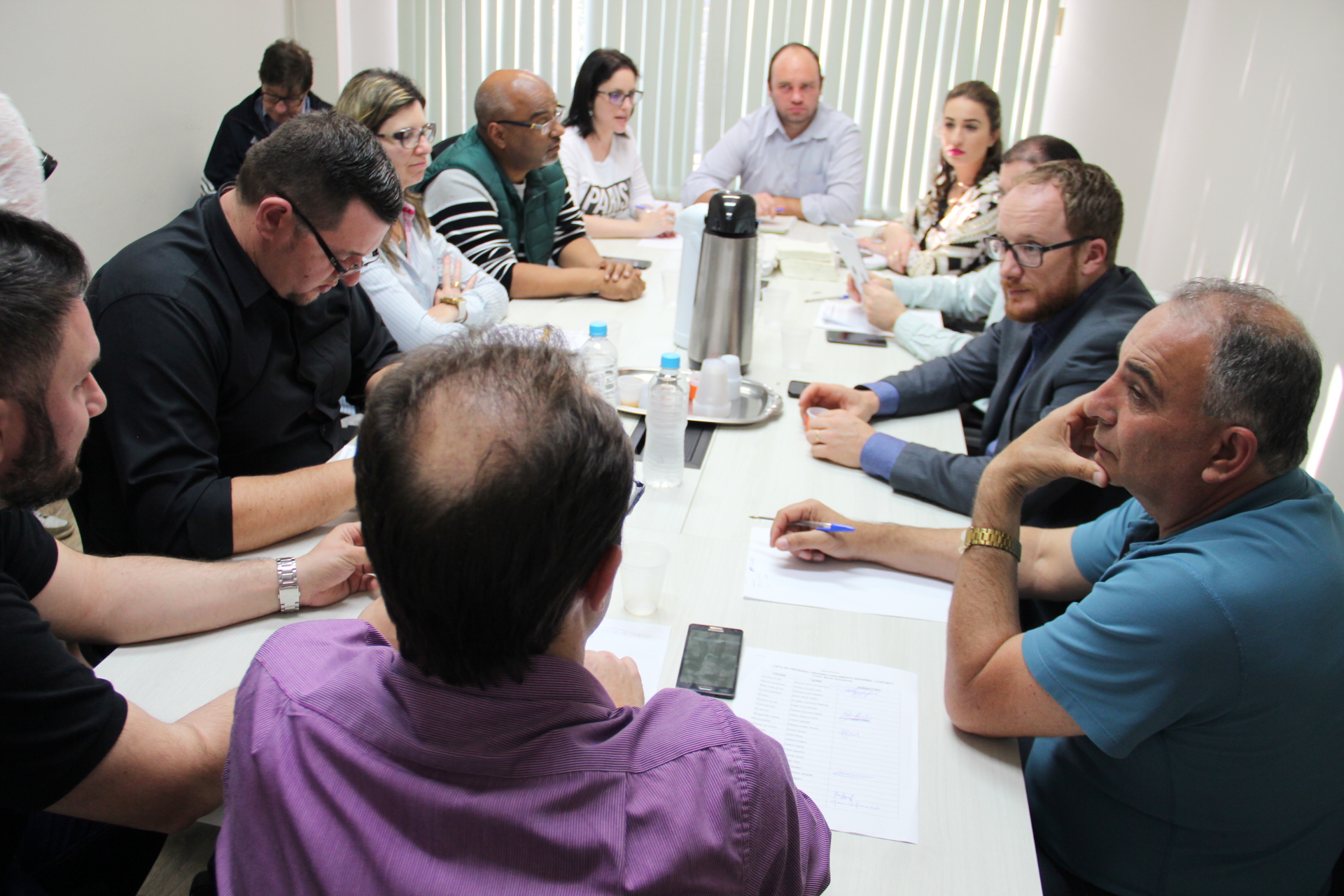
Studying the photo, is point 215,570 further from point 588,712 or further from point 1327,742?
point 1327,742

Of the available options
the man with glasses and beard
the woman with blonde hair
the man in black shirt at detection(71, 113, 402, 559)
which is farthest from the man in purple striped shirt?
the woman with blonde hair

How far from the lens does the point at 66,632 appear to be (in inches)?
46.0

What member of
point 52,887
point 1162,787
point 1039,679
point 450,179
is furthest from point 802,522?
point 450,179

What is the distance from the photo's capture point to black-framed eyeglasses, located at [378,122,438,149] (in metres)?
2.50

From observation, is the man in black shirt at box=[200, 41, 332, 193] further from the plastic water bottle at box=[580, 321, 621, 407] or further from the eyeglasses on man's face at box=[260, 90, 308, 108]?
the plastic water bottle at box=[580, 321, 621, 407]

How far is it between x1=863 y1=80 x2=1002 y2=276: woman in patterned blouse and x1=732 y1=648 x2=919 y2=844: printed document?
2.54 m

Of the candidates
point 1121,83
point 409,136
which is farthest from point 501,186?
point 1121,83

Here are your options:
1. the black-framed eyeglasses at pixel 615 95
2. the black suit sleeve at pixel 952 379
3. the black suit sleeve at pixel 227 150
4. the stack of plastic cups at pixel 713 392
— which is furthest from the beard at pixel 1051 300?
the black suit sleeve at pixel 227 150

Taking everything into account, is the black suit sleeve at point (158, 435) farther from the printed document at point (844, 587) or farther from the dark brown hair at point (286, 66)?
the dark brown hair at point (286, 66)

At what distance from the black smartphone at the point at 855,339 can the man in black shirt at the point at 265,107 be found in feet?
9.76

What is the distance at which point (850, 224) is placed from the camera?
4.51m

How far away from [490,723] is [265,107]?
14.8 feet

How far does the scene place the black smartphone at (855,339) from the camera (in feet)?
8.94

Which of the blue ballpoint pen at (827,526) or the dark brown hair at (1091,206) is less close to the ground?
the dark brown hair at (1091,206)
